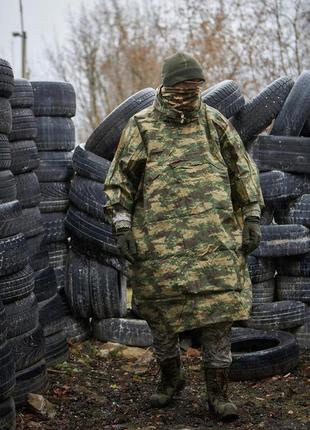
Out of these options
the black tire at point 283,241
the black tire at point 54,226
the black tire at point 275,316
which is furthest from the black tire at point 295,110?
the black tire at point 54,226

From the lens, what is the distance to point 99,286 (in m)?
7.54

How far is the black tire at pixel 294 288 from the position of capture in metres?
7.56

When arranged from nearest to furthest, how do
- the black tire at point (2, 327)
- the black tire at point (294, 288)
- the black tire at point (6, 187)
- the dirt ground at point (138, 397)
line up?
the black tire at point (2, 327) → the dirt ground at point (138, 397) → the black tire at point (6, 187) → the black tire at point (294, 288)

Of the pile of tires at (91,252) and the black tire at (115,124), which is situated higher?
the black tire at (115,124)

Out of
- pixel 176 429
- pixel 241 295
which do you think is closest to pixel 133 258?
pixel 241 295

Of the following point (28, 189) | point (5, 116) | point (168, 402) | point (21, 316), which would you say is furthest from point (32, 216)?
point (168, 402)

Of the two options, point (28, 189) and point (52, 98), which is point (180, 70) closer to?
point (28, 189)

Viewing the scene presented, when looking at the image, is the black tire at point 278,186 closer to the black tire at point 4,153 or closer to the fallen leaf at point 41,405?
the black tire at point 4,153

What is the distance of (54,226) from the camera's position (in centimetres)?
776

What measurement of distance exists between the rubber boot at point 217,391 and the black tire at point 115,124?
107 inches

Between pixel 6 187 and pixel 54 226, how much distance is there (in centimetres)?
186

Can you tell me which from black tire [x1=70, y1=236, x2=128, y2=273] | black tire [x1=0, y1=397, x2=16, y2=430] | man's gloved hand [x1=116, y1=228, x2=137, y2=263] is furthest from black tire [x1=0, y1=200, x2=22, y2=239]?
black tire [x1=70, y1=236, x2=128, y2=273]

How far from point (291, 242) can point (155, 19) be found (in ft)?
78.6

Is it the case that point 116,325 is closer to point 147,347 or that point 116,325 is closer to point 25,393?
point 147,347
